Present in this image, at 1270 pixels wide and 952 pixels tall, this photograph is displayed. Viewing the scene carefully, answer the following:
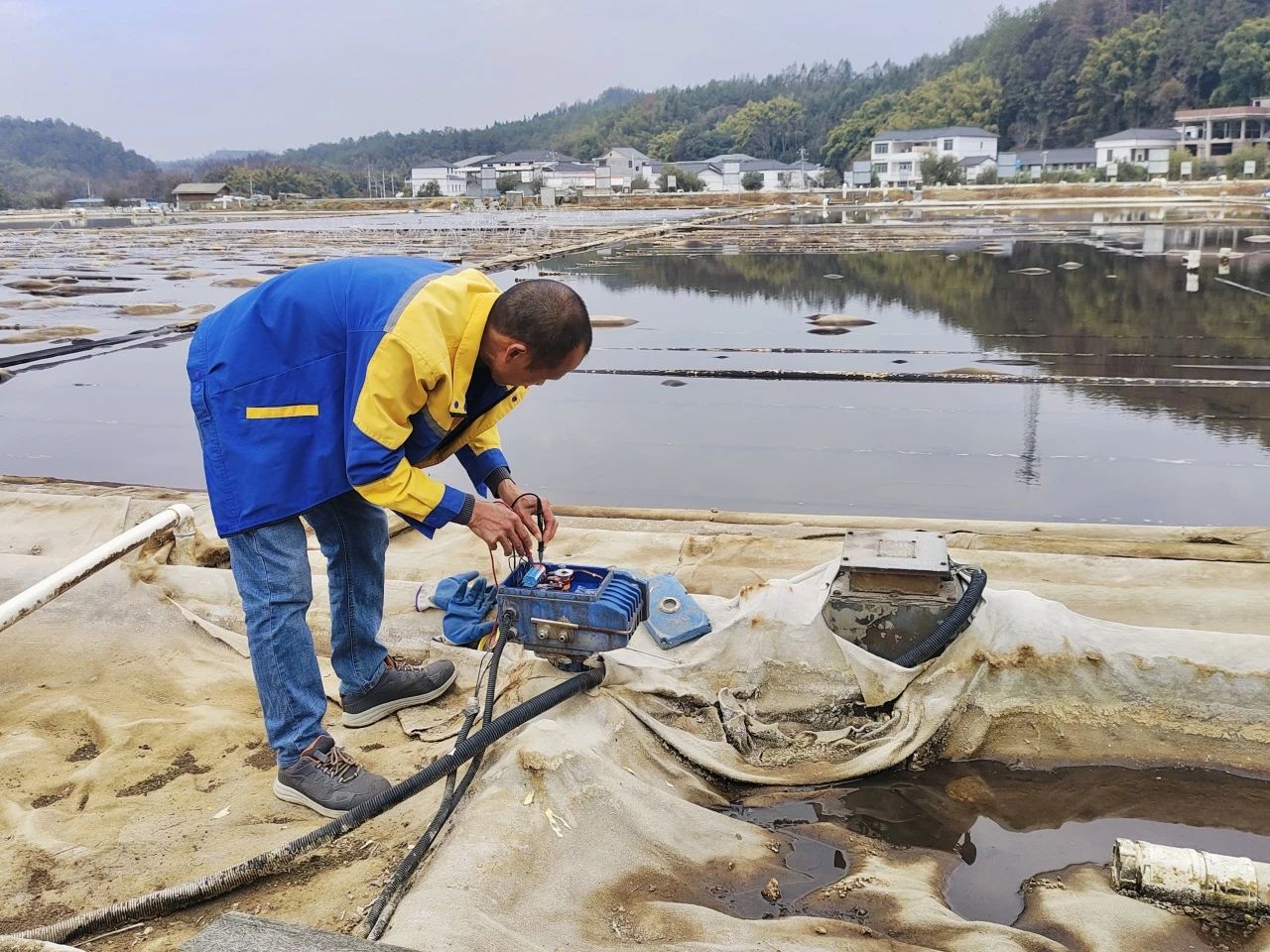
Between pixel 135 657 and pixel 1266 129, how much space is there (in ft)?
260

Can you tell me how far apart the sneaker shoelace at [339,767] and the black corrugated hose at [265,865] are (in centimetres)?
34

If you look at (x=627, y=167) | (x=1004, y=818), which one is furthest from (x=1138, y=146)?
(x=1004, y=818)

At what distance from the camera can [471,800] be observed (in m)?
2.42

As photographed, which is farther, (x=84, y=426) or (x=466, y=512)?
(x=84, y=426)

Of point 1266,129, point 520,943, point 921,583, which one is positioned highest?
point 1266,129

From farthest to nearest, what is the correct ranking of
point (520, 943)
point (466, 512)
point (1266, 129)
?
point (1266, 129) → point (466, 512) → point (520, 943)

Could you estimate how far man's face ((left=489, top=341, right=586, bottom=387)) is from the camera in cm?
240

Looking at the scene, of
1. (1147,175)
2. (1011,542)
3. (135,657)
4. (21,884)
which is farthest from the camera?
(1147,175)

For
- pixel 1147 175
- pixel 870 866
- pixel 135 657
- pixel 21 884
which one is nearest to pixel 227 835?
pixel 21 884

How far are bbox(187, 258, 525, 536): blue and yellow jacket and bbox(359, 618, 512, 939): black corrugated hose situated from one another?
516 millimetres

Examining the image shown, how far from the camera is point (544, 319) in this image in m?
2.35

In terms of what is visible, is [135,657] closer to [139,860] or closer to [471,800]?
[139,860]

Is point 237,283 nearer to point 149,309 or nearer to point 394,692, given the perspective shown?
point 149,309

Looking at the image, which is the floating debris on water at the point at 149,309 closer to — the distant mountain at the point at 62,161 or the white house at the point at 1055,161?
the white house at the point at 1055,161
